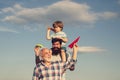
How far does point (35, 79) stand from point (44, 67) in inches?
22.7

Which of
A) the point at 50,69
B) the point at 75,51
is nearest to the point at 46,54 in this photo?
the point at 50,69

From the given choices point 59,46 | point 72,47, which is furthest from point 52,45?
point 72,47

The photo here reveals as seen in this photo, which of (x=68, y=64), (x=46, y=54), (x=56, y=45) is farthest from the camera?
(x=56, y=45)

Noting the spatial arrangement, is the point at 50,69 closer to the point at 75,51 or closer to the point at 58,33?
the point at 75,51

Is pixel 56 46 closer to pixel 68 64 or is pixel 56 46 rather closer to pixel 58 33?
pixel 58 33

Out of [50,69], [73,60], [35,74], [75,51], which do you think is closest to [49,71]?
[50,69]

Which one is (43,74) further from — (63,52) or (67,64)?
(63,52)

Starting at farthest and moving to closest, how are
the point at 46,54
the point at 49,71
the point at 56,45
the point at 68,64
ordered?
1. the point at 56,45
2. the point at 68,64
3. the point at 49,71
4. the point at 46,54

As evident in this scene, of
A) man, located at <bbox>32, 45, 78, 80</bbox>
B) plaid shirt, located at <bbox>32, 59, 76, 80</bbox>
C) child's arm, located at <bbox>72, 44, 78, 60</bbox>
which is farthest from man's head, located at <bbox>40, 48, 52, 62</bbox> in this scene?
child's arm, located at <bbox>72, 44, 78, 60</bbox>

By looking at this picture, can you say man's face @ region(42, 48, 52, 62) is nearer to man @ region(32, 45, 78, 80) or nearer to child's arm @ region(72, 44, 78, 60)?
man @ region(32, 45, 78, 80)

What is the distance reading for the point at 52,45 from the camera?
46.3ft

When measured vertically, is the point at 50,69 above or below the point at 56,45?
below

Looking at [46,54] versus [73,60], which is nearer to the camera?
[46,54]

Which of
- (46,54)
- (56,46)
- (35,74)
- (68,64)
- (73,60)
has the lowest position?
(35,74)
